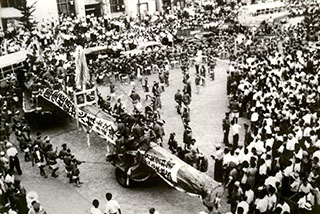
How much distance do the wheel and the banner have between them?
53.0 inches

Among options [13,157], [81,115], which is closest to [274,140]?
[81,115]

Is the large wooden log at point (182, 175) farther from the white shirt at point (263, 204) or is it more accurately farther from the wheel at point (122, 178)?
the white shirt at point (263, 204)

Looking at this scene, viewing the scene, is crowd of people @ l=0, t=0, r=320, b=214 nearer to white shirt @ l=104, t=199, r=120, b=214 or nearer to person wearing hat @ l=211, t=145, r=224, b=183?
person wearing hat @ l=211, t=145, r=224, b=183

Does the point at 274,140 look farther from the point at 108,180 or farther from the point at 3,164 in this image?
the point at 3,164

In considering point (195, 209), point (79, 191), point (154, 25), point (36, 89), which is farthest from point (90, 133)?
point (154, 25)

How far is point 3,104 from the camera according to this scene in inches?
766

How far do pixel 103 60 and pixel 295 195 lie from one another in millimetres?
18730

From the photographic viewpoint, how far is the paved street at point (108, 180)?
526 inches

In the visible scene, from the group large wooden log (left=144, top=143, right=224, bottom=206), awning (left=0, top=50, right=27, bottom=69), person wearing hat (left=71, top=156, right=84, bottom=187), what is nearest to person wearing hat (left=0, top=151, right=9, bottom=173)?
person wearing hat (left=71, top=156, right=84, bottom=187)

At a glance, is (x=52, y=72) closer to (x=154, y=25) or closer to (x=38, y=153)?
(x=38, y=153)

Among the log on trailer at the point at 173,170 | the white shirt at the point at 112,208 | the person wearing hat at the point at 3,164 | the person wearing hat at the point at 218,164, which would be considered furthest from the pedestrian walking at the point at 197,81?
the white shirt at the point at 112,208

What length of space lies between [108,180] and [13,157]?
3355mm

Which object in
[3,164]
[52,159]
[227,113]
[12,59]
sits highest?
[12,59]

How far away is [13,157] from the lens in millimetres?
15117
